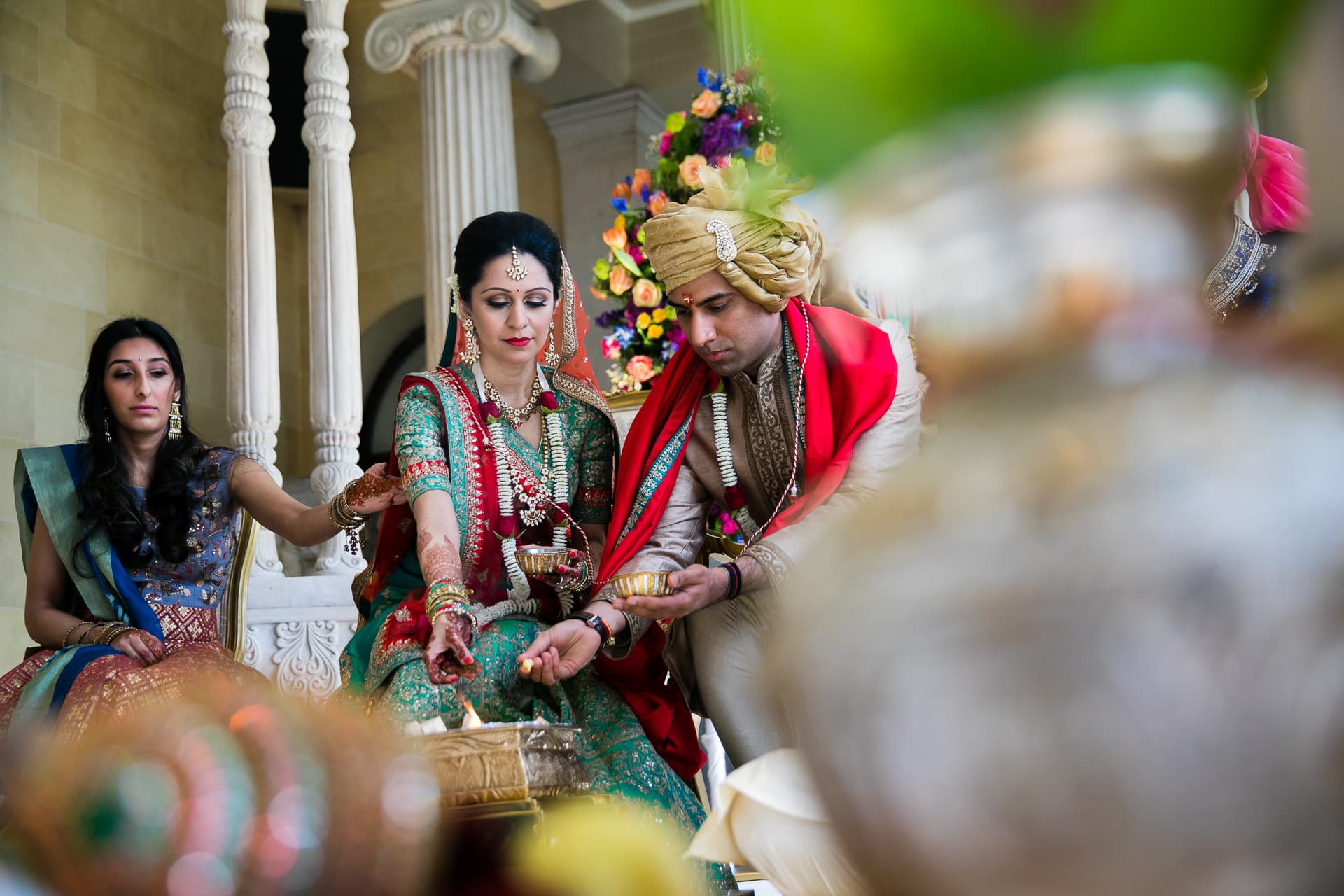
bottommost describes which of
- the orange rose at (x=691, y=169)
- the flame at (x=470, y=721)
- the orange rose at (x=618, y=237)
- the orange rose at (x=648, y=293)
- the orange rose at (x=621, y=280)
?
the flame at (x=470, y=721)

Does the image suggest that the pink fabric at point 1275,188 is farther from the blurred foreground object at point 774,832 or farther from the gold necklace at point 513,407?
the blurred foreground object at point 774,832

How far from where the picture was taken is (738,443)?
105 inches

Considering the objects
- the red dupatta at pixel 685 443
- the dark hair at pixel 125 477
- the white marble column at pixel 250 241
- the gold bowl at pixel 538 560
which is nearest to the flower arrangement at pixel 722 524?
the red dupatta at pixel 685 443

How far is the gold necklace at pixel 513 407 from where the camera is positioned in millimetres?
2863

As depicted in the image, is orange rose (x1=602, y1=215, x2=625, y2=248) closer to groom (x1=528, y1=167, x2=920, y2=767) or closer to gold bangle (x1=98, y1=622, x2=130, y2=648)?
groom (x1=528, y1=167, x2=920, y2=767)

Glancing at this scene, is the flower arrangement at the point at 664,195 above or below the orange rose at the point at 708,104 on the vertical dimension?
below

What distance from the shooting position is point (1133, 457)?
347 mm

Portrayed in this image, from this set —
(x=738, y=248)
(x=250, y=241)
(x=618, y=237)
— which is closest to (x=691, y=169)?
(x=618, y=237)

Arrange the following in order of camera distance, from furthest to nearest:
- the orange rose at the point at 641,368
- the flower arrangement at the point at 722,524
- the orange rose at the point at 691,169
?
the orange rose at the point at 641,368 < the orange rose at the point at 691,169 < the flower arrangement at the point at 722,524

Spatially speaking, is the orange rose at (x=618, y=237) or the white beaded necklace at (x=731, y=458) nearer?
the white beaded necklace at (x=731, y=458)

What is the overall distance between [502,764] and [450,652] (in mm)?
1328

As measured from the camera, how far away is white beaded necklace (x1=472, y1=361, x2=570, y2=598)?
2.69 meters

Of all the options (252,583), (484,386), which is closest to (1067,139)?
(484,386)

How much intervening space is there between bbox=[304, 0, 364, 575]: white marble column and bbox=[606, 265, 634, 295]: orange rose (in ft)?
7.05
